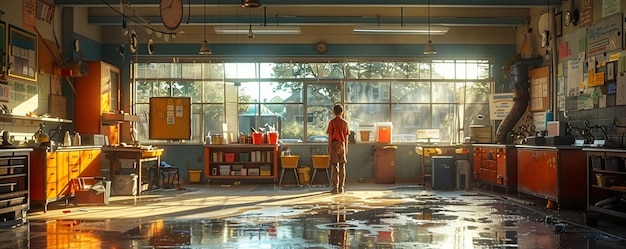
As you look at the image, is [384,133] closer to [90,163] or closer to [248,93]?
[248,93]

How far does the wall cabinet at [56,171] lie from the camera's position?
942cm

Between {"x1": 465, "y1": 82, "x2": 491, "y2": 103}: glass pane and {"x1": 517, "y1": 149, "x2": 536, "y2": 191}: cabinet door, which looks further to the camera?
{"x1": 465, "y1": 82, "x2": 491, "y2": 103}: glass pane

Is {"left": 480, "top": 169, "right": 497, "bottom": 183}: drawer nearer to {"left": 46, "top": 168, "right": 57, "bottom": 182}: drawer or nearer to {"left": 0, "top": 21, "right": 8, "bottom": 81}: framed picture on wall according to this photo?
{"left": 46, "top": 168, "right": 57, "bottom": 182}: drawer

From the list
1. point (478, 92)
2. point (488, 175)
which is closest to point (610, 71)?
point (488, 175)

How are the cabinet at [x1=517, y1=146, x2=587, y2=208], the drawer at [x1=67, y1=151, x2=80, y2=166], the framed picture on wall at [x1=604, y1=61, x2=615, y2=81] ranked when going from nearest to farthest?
the cabinet at [x1=517, y1=146, x2=587, y2=208], the framed picture on wall at [x1=604, y1=61, x2=615, y2=81], the drawer at [x1=67, y1=151, x2=80, y2=166]

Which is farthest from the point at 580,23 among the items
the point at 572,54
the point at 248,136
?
the point at 248,136

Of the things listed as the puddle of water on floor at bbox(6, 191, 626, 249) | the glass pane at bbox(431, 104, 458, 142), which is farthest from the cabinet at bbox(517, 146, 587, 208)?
the glass pane at bbox(431, 104, 458, 142)

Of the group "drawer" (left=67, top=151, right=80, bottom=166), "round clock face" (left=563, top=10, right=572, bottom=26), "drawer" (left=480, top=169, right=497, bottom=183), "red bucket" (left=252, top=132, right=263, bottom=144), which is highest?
"round clock face" (left=563, top=10, right=572, bottom=26)

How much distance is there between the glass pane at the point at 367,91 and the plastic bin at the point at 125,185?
583cm

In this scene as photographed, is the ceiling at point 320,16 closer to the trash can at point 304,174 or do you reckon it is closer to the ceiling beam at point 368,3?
the ceiling beam at point 368,3

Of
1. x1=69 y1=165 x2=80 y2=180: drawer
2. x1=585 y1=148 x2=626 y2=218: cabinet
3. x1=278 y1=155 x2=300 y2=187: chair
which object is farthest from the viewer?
x1=278 y1=155 x2=300 y2=187: chair

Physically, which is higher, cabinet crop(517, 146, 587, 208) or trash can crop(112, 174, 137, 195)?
cabinet crop(517, 146, 587, 208)

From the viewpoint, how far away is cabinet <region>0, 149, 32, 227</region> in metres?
8.25

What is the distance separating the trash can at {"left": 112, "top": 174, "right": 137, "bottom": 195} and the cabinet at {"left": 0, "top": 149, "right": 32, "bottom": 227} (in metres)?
3.01
